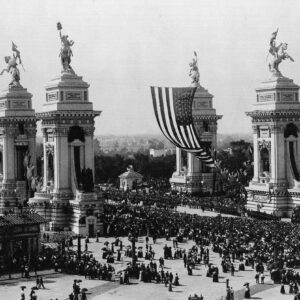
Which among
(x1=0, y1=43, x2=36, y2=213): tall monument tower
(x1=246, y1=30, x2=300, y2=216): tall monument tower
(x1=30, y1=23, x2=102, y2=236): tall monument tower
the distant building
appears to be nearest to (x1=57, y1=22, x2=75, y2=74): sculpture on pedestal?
(x1=30, y1=23, x2=102, y2=236): tall monument tower

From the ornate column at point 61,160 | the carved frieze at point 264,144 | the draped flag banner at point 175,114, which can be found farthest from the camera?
the carved frieze at point 264,144

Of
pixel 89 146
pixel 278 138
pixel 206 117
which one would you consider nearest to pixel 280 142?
pixel 278 138

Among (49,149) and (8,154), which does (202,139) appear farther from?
(49,149)

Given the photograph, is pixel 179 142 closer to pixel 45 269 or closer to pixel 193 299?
pixel 45 269

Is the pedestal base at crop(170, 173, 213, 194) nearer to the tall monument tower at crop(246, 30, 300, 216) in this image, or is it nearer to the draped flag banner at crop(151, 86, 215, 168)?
the tall monument tower at crop(246, 30, 300, 216)

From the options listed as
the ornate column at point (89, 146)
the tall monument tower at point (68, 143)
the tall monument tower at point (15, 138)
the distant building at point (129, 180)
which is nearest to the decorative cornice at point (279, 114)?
the tall monument tower at point (68, 143)

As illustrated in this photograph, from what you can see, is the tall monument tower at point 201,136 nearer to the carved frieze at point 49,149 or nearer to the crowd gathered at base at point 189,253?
the crowd gathered at base at point 189,253

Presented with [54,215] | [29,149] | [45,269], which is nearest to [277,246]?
[45,269]
